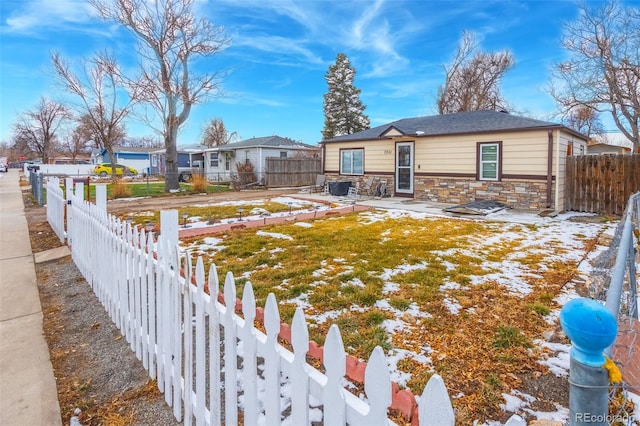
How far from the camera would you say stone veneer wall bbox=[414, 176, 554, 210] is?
1065 cm

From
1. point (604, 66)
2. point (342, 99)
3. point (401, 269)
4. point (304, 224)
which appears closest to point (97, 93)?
point (304, 224)

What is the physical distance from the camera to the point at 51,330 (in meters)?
3.20

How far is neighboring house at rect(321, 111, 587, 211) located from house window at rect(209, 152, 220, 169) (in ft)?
43.8

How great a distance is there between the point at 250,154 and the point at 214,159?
4.90m

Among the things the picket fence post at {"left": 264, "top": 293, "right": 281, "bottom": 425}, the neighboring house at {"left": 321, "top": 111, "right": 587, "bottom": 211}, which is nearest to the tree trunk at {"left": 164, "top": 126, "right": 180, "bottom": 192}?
the neighboring house at {"left": 321, "top": 111, "right": 587, "bottom": 211}

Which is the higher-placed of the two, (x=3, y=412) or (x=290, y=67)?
(x=290, y=67)

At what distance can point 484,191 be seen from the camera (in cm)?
1180

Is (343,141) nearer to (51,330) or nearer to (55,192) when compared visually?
(55,192)

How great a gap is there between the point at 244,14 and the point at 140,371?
53.0 feet

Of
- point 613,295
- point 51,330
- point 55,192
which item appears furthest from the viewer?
point 55,192

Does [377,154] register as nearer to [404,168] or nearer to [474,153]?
[404,168]

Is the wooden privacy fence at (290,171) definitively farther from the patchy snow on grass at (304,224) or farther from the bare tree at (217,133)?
the bare tree at (217,133)

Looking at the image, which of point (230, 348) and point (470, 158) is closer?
point (230, 348)

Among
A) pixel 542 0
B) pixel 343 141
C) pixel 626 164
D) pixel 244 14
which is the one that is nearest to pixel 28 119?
pixel 244 14
